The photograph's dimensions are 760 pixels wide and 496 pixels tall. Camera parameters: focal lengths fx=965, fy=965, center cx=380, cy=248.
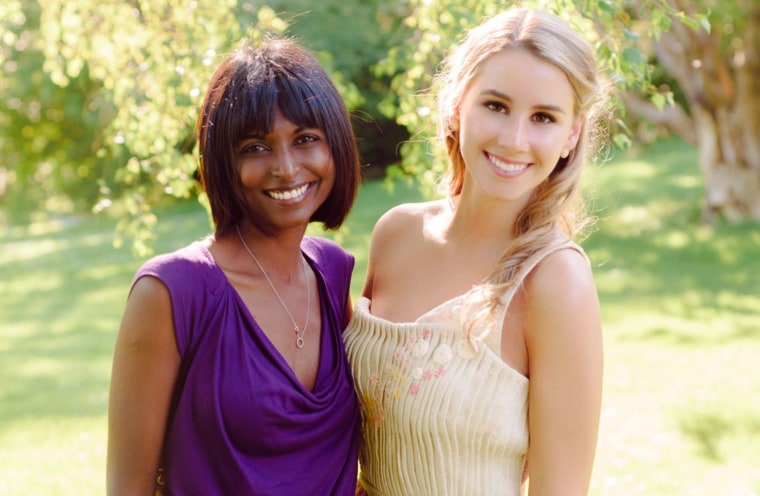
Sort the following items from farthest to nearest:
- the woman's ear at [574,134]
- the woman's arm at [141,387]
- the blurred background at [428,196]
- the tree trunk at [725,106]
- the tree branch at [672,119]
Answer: the tree branch at [672,119] → the tree trunk at [725,106] → the blurred background at [428,196] → the woman's ear at [574,134] → the woman's arm at [141,387]

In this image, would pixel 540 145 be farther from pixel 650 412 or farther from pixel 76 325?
pixel 76 325

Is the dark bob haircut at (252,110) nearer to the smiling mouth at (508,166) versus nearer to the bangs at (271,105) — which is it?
the bangs at (271,105)

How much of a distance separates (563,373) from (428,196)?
215 cm

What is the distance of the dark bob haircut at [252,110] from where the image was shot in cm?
233

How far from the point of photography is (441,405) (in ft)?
8.34

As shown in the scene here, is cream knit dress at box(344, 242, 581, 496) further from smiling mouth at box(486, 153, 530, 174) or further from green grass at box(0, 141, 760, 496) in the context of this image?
green grass at box(0, 141, 760, 496)

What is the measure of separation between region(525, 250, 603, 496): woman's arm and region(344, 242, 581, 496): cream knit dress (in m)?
0.07

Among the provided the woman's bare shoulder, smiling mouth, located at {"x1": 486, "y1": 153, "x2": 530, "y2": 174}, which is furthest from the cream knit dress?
the woman's bare shoulder

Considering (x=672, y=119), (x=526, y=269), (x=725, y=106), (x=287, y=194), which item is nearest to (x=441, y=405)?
(x=526, y=269)

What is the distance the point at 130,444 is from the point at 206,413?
0.64 ft

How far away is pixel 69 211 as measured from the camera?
27734 millimetres

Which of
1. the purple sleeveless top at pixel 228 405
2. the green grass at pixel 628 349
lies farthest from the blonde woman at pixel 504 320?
the green grass at pixel 628 349

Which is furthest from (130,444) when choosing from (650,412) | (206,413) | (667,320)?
(667,320)

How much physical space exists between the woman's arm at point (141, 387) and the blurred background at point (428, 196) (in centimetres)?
138
